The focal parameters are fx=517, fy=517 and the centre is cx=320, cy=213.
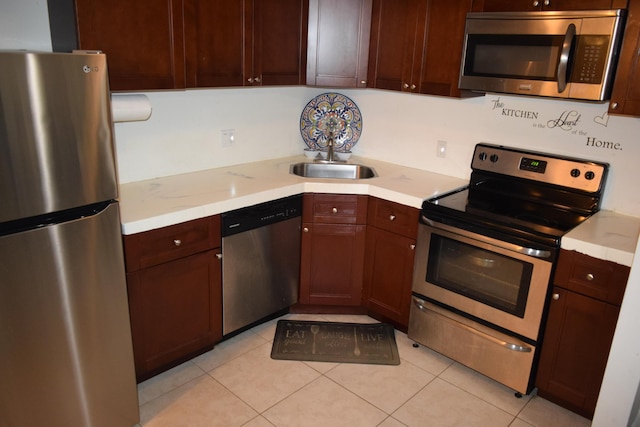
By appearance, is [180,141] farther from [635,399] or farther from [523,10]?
[635,399]

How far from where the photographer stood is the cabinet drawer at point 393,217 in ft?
9.21

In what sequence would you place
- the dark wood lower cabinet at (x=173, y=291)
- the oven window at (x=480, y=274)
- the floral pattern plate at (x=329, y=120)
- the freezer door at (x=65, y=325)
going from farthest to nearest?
the floral pattern plate at (x=329, y=120) < the oven window at (x=480, y=274) < the dark wood lower cabinet at (x=173, y=291) < the freezer door at (x=65, y=325)

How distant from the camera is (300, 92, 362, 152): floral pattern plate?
3533mm

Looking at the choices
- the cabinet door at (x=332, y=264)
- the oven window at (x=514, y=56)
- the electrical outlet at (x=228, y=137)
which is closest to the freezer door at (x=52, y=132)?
the electrical outlet at (x=228, y=137)

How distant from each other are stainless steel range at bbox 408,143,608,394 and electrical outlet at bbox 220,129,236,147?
126cm

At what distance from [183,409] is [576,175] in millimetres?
2253

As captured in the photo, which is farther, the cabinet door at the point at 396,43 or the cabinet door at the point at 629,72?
the cabinet door at the point at 396,43

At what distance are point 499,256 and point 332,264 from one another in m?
1.02

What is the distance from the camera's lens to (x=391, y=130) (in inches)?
135

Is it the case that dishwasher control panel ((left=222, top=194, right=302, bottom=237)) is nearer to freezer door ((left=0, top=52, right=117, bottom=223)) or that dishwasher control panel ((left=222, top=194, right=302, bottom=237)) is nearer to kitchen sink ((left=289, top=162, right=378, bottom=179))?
kitchen sink ((left=289, top=162, right=378, bottom=179))

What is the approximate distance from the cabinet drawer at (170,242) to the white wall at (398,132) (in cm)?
58

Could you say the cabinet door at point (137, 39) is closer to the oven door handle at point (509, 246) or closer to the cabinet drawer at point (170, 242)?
the cabinet drawer at point (170, 242)

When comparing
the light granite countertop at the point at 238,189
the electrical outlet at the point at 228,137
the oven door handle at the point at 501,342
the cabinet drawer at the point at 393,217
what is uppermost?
the electrical outlet at the point at 228,137

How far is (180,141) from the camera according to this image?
9.61ft
